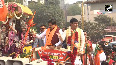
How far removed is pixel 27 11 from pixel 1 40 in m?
1.41

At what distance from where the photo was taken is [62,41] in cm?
532

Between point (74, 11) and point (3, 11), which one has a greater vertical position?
point (3, 11)

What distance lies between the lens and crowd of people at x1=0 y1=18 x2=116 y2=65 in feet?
17.3

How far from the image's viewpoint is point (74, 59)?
4.76m

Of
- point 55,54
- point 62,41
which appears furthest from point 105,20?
point 55,54

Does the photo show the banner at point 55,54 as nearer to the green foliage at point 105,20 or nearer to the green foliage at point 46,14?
the green foliage at point 46,14

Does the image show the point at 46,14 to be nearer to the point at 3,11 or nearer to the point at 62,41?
the point at 3,11

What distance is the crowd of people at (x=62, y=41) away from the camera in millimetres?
5273

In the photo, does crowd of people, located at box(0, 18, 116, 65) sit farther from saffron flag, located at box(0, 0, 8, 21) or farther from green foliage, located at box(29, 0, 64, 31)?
green foliage, located at box(29, 0, 64, 31)

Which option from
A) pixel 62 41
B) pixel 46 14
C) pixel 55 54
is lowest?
pixel 46 14

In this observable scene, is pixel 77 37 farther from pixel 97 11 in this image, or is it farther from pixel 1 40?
pixel 97 11

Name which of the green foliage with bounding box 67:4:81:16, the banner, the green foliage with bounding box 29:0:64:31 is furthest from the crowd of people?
the green foliage with bounding box 67:4:81:16

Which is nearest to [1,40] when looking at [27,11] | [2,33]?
[2,33]

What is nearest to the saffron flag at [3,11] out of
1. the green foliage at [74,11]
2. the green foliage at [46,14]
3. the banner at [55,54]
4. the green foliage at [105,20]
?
the banner at [55,54]
